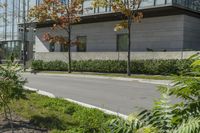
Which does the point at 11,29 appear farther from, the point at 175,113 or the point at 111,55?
the point at 175,113

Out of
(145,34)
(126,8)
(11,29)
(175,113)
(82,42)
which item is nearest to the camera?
(175,113)

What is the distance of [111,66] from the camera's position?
99.9 ft

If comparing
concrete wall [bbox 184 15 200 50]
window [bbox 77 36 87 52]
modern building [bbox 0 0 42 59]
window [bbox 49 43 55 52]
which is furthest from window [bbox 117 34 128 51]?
modern building [bbox 0 0 42 59]

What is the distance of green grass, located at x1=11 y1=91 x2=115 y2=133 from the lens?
633cm

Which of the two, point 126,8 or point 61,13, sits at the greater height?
point 61,13

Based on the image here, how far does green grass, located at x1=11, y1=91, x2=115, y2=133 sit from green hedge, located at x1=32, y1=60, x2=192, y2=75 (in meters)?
14.7

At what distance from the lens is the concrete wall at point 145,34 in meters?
31.5

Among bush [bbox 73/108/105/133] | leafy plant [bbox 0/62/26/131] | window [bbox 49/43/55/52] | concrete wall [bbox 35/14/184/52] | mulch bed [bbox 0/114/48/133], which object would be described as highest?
concrete wall [bbox 35/14/184/52]

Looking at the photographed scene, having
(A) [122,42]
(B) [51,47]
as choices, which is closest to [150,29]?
(A) [122,42]

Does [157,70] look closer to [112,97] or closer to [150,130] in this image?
[112,97]

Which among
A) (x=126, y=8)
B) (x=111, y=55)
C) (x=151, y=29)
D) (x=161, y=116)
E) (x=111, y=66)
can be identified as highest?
(x=126, y=8)

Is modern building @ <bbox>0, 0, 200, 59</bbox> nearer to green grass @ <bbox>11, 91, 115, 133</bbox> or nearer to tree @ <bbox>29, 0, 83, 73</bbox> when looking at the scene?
tree @ <bbox>29, 0, 83, 73</bbox>

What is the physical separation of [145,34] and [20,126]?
2772 centimetres

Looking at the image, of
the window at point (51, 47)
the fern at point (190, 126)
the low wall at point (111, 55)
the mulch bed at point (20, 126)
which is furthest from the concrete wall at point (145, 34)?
the fern at point (190, 126)
